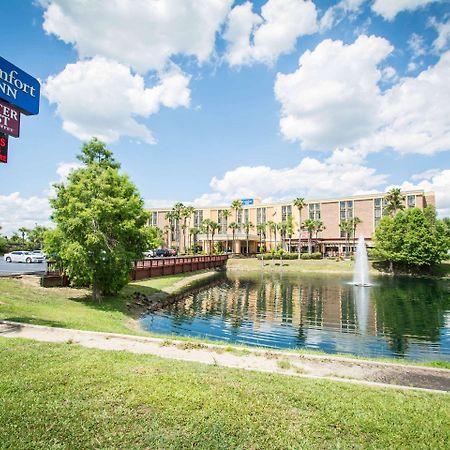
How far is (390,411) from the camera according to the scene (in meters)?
6.75

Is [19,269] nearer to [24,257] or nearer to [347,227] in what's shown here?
[24,257]

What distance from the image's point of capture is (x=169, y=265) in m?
48.6

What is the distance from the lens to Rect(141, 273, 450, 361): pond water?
18844 mm

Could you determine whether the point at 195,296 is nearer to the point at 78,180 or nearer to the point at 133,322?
the point at 133,322

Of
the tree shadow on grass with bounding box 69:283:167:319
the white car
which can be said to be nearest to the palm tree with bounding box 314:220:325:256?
the white car

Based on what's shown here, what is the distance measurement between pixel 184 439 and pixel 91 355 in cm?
507

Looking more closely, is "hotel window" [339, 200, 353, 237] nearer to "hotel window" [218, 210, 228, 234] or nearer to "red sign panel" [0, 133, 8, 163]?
"hotel window" [218, 210, 228, 234]

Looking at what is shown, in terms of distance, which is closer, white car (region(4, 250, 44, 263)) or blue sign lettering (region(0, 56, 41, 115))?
blue sign lettering (region(0, 56, 41, 115))

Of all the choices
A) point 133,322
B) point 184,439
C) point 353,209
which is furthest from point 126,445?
point 353,209

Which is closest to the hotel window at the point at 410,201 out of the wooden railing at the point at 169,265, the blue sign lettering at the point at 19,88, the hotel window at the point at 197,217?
the wooden railing at the point at 169,265

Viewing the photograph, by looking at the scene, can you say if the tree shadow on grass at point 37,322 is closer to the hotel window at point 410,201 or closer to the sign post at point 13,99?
the sign post at point 13,99

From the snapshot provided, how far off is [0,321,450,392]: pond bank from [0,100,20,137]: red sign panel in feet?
23.7

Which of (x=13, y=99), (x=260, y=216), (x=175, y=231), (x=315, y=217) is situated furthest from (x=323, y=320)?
(x=175, y=231)

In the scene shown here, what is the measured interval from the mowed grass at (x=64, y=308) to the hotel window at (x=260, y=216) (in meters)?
83.9
